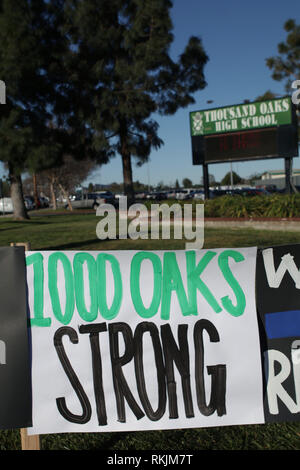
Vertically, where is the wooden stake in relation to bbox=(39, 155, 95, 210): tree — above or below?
below

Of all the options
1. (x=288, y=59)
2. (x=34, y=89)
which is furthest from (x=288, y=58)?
(x=34, y=89)

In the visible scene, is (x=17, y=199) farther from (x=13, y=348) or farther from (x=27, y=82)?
(x=13, y=348)

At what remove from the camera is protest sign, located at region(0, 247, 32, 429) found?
2.37 meters

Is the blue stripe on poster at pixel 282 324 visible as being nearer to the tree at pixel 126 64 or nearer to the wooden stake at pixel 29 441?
the wooden stake at pixel 29 441

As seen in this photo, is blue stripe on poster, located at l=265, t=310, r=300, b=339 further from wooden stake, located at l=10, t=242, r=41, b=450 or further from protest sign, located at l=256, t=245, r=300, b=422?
wooden stake, located at l=10, t=242, r=41, b=450

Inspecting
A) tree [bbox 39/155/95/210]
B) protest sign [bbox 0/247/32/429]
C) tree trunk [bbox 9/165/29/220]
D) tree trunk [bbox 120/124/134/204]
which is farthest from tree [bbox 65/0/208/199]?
protest sign [bbox 0/247/32/429]

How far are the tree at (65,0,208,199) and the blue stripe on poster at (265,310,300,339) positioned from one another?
25.1 meters

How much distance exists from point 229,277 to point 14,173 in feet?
77.6

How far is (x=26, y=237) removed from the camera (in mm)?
A: 14289

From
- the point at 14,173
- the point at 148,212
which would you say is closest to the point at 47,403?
the point at 148,212

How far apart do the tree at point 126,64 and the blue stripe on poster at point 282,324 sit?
25.1 meters

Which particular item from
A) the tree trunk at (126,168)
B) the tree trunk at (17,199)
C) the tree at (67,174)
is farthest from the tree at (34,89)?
the tree at (67,174)

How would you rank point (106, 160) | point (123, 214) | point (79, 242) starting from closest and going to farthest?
point (79, 242)
point (123, 214)
point (106, 160)

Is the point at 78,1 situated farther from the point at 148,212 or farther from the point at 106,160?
the point at 148,212
